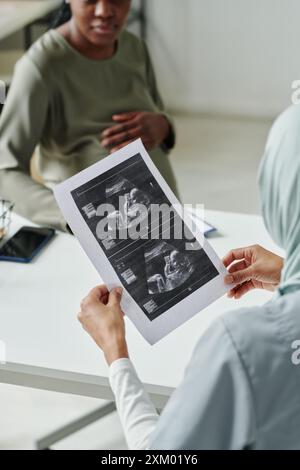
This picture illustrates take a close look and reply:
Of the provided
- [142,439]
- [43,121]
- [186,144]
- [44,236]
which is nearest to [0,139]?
[43,121]

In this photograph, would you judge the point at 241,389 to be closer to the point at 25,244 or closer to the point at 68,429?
the point at 25,244

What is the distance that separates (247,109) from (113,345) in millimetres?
3264

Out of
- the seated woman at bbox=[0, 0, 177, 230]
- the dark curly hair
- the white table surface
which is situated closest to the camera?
the seated woman at bbox=[0, 0, 177, 230]

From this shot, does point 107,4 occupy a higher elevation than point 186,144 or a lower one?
higher

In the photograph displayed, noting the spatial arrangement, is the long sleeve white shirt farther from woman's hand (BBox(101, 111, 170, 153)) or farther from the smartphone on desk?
woman's hand (BBox(101, 111, 170, 153))

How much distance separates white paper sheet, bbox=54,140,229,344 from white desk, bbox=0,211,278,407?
3.0 inches

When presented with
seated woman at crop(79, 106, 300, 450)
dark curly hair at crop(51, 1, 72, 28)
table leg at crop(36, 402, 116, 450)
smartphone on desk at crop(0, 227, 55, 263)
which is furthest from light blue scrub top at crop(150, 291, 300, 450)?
dark curly hair at crop(51, 1, 72, 28)

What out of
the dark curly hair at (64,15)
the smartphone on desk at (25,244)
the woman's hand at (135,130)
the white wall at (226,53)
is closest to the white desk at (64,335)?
the smartphone on desk at (25,244)

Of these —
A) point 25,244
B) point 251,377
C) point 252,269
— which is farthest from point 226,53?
point 251,377

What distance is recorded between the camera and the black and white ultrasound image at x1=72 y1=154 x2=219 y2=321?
1500 millimetres

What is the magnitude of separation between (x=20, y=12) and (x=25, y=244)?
194 cm

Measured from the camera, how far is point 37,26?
430 cm

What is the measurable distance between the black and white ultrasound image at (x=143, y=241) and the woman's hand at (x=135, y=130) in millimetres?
745
